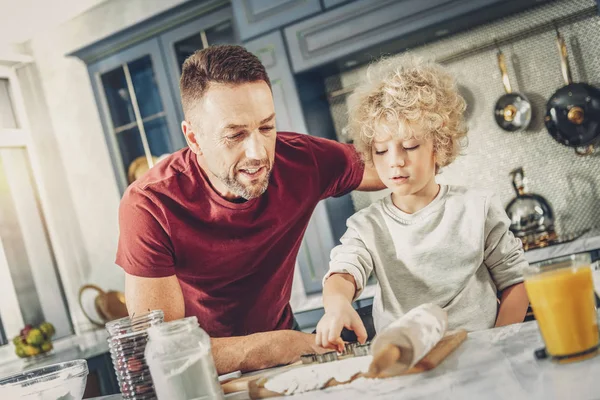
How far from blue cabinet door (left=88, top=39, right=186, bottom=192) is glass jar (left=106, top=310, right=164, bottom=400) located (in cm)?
222

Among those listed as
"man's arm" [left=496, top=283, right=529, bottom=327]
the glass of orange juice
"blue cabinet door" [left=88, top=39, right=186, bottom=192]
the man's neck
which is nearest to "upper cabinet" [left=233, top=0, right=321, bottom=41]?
"blue cabinet door" [left=88, top=39, right=186, bottom=192]

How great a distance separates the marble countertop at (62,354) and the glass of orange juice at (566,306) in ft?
7.83

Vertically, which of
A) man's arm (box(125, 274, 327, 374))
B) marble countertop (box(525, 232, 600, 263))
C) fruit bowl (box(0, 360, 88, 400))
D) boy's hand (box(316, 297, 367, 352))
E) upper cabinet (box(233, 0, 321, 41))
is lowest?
marble countertop (box(525, 232, 600, 263))

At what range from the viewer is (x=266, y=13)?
8.31ft

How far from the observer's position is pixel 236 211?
146cm

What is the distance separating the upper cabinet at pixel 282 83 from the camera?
8.31 feet

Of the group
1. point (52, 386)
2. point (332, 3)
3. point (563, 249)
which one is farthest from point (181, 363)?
point (332, 3)

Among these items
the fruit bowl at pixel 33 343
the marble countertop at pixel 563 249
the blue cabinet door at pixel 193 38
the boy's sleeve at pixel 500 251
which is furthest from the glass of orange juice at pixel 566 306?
the fruit bowl at pixel 33 343

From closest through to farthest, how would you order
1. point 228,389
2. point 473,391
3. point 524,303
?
1. point 473,391
2. point 228,389
3. point 524,303

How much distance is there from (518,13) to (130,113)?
1.84 m

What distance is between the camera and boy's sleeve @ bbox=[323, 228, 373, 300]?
130cm

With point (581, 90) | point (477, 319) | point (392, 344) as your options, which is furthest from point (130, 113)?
point (392, 344)

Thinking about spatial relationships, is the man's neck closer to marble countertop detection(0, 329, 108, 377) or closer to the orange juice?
the orange juice

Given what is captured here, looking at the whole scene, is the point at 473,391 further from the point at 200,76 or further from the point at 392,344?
the point at 200,76
